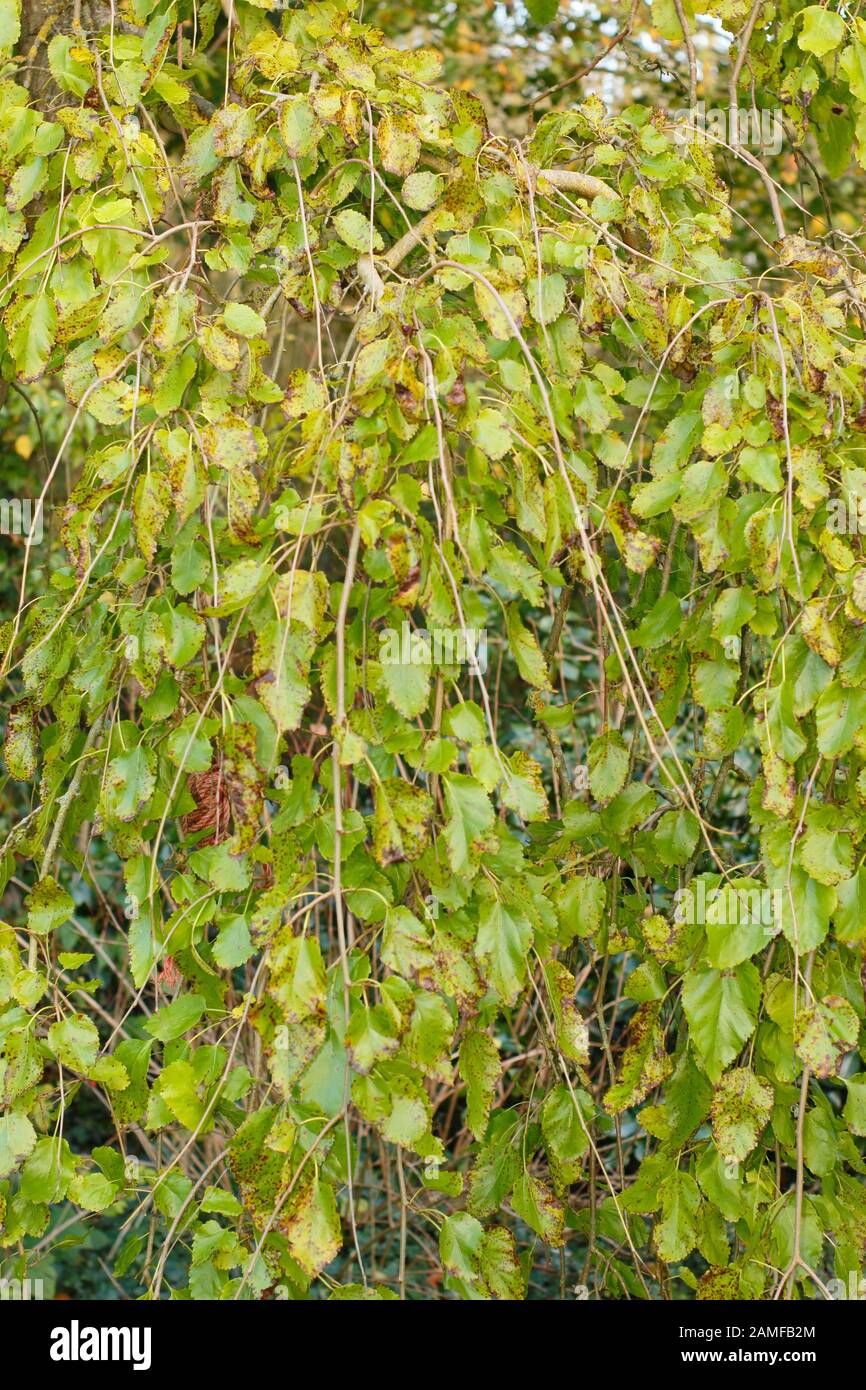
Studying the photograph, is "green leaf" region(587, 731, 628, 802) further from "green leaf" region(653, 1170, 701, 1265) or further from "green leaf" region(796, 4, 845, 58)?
"green leaf" region(796, 4, 845, 58)

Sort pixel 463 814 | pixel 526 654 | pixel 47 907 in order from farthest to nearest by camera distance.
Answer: pixel 47 907
pixel 526 654
pixel 463 814

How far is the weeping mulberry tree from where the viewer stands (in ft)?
3.25

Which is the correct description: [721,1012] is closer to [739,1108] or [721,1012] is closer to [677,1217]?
[739,1108]

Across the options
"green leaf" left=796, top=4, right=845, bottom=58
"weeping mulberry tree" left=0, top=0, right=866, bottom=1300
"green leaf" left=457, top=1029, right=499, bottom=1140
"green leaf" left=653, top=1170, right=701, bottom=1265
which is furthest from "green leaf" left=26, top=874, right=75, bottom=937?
"green leaf" left=796, top=4, right=845, bottom=58

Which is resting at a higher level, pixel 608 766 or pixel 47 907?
pixel 608 766

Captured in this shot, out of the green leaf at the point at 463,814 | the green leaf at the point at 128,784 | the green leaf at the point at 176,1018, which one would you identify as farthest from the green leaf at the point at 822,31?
the green leaf at the point at 176,1018

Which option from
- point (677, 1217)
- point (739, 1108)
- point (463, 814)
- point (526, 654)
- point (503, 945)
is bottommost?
point (677, 1217)

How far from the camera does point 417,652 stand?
99 cm

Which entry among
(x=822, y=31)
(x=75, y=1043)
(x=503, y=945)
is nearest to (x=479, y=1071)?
(x=503, y=945)

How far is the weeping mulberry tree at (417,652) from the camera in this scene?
39.0 inches

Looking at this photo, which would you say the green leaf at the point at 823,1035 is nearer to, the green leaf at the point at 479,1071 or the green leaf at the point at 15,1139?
the green leaf at the point at 479,1071
